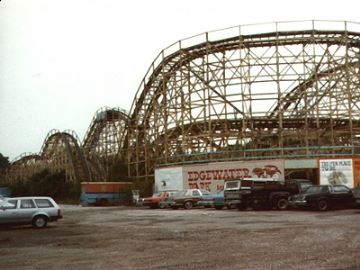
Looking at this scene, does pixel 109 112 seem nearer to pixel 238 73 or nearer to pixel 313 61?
pixel 238 73

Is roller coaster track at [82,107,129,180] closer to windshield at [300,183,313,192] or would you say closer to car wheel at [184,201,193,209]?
car wheel at [184,201,193,209]

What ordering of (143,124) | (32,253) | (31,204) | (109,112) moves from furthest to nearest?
(109,112), (143,124), (31,204), (32,253)

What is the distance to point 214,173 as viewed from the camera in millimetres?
39375

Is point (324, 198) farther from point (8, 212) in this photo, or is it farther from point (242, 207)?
point (8, 212)

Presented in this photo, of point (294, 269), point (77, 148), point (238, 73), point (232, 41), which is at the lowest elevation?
point (294, 269)

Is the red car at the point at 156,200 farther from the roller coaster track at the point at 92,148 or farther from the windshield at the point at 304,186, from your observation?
the roller coaster track at the point at 92,148

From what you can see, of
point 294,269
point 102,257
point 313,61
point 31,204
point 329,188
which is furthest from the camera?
point 313,61

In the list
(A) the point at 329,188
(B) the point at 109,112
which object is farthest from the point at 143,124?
(A) the point at 329,188

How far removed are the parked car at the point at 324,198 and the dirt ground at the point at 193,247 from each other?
772 cm

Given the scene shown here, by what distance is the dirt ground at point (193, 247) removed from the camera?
10617mm

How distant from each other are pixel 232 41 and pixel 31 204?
23557 mm

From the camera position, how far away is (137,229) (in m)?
18.6

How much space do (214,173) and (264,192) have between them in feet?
34.5

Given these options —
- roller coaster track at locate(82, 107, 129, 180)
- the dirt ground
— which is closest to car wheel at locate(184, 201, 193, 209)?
the dirt ground
